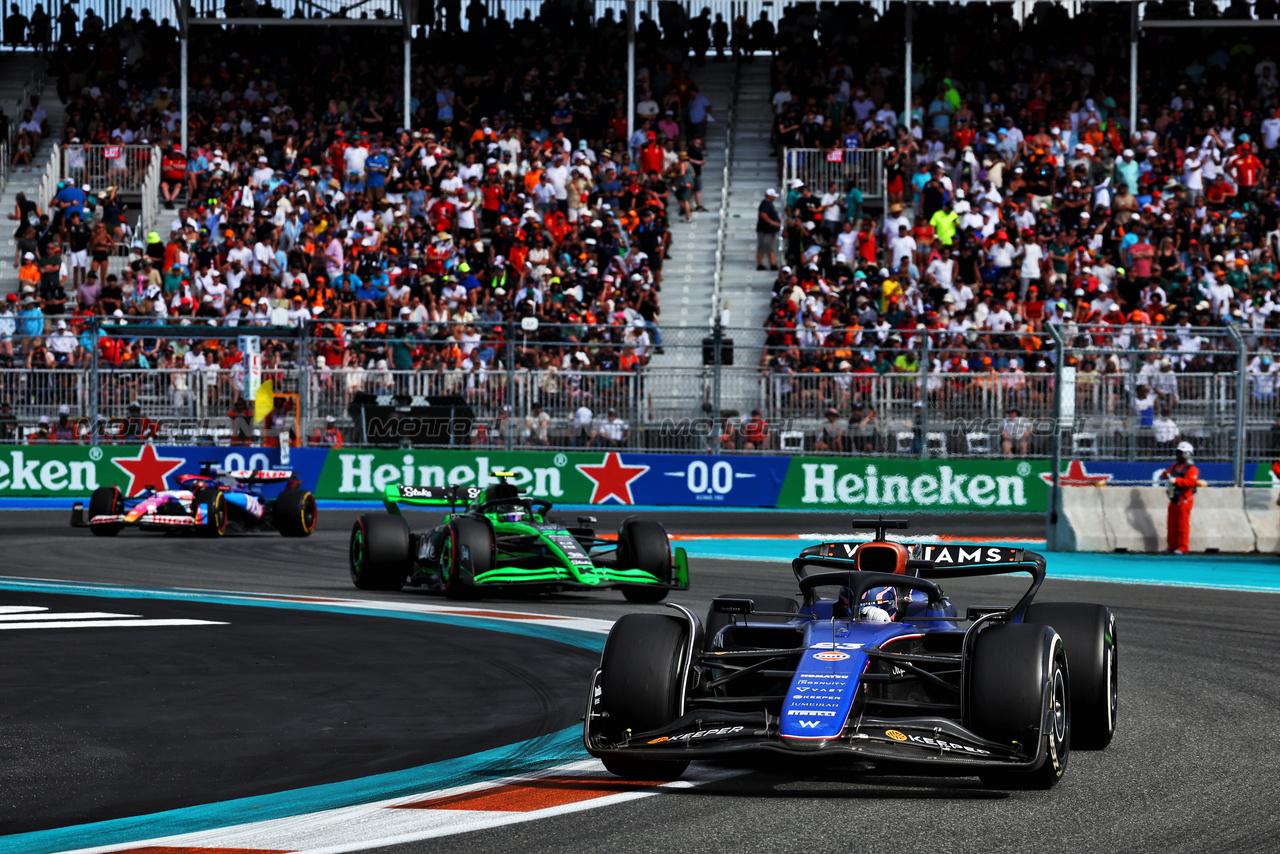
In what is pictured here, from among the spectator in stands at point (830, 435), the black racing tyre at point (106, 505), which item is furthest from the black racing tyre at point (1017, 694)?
the spectator in stands at point (830, 435)

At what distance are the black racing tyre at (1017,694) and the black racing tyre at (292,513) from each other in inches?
594

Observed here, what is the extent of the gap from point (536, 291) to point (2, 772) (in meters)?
22.1

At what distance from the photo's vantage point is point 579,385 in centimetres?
2481

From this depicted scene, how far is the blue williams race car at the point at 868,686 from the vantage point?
6.70 metres

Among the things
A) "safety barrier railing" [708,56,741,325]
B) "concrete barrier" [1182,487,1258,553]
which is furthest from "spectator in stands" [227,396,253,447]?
"concrete barrier" [1182,487,1258,553]

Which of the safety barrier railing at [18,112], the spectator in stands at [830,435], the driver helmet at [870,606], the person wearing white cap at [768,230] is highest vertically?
the safety barrier railing at [18,112]

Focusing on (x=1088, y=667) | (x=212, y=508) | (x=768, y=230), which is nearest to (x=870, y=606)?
(x=1088, y=667)

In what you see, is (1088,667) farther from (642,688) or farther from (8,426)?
(8,426)

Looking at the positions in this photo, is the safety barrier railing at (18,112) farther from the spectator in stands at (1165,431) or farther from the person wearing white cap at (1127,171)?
the spectator in stands at (1165,431)

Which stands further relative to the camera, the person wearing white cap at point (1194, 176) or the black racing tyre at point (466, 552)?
the person wearing white cap at point (1194, 176)

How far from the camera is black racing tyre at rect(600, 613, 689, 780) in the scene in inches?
280

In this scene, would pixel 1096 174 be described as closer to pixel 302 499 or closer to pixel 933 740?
pixel 302 499

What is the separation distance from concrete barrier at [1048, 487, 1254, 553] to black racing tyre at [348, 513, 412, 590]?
871 centimetres

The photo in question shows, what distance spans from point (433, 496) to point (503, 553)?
98 cm
